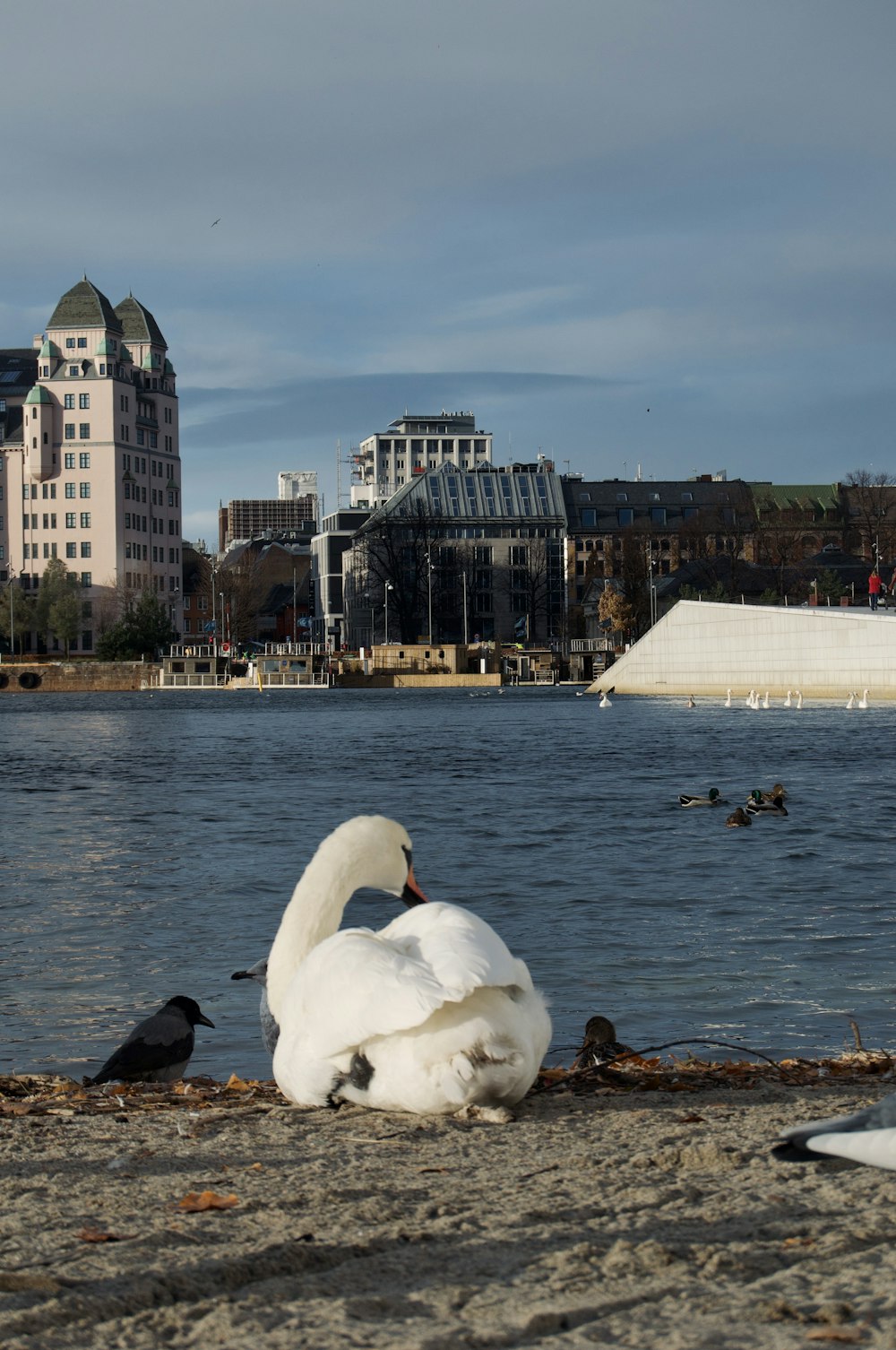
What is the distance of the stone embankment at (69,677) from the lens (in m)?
131

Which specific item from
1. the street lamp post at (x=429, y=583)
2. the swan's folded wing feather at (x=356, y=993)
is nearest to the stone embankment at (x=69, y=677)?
the street lamp post at (x=429, y=583)

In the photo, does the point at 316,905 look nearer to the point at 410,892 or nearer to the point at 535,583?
the point at 410,892

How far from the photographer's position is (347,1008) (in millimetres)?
5715

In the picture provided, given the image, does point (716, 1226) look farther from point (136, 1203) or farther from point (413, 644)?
point (413, 644)

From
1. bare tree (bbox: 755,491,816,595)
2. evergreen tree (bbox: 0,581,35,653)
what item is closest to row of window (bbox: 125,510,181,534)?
evergreen tree (bbox: 0,581,35,653)

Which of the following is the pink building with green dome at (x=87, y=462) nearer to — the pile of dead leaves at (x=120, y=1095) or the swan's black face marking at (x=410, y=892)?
the pile of dead leaves at (x=120, y=1095)

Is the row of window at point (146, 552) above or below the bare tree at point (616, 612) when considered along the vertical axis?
above

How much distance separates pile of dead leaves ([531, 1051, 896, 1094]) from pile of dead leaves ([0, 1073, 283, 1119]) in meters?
1.27

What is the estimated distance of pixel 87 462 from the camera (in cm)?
15175

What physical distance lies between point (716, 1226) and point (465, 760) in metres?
39.5

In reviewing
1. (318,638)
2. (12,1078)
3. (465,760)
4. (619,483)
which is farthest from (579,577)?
(12,1078)

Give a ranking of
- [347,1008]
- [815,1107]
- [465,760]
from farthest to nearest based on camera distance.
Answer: [465,760] < [815,1107] < [347,1008]

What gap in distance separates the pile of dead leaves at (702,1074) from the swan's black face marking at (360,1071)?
0.99 meters

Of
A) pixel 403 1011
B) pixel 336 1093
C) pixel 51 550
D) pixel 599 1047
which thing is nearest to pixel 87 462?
pixel 51 550
